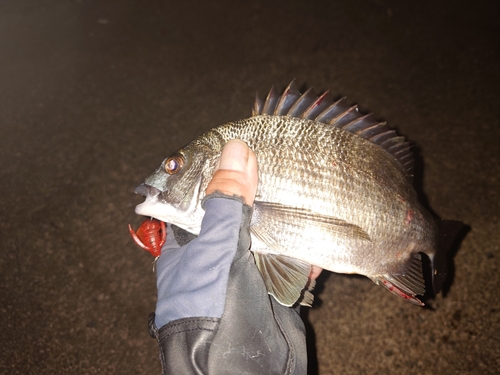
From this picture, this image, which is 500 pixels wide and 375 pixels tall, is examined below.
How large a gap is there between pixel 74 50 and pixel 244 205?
329 cm

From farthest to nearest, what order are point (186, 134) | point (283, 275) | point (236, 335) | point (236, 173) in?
point (186, 134)
point (283, 275)
point (236, 173)
point (236, 335)

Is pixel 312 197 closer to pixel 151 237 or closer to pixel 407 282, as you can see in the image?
pixel 407 282

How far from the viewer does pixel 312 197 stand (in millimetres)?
1486

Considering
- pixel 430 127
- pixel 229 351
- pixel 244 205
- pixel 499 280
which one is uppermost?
pixel 430 127

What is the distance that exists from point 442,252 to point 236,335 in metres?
1.17

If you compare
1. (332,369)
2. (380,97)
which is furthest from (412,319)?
(380,97)

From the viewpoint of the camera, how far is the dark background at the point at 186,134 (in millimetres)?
2215

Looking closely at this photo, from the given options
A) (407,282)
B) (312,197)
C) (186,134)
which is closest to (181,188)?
(312,197)

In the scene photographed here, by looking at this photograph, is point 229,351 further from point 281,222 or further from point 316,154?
point 316,154

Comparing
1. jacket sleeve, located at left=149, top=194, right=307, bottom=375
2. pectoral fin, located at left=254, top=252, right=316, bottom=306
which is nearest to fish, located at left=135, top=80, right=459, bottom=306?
pectoral fin, located at left=254, top=252, right=316, bottom=306

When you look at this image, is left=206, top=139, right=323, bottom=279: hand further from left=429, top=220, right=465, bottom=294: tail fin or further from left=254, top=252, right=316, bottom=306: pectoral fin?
left=429, top=220, right=465, bottom=294: tail fin

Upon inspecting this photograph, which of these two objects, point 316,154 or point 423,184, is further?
point 423,184

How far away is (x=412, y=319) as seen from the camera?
2.21 meters

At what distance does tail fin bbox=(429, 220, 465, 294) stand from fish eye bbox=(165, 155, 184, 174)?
4.51 ft
